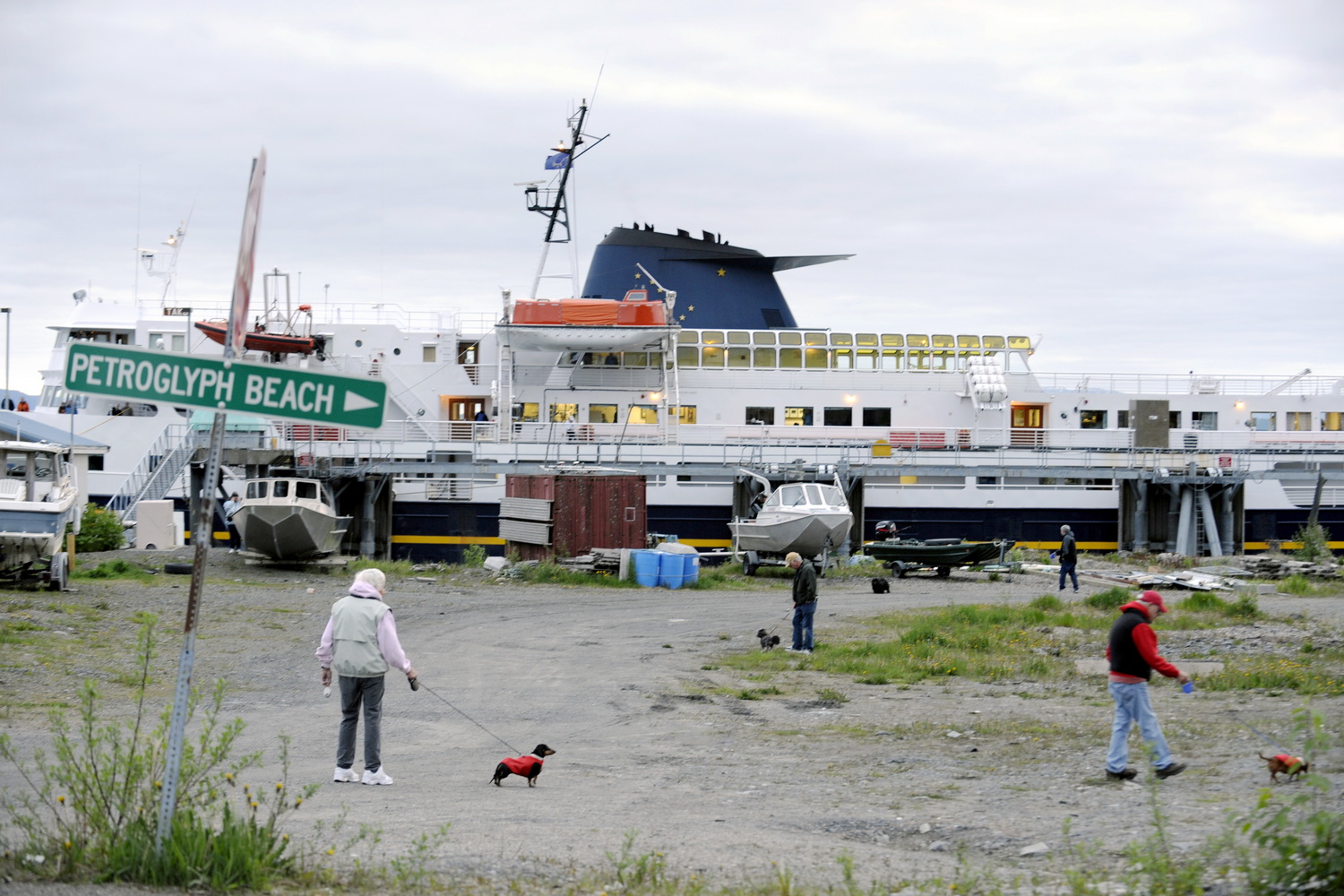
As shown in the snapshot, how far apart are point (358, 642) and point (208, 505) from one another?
122 inches

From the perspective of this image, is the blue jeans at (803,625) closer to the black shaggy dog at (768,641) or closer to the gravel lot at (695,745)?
the black shaggy dog at (768,641)

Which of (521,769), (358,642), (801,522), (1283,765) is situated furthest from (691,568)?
(1283,765)

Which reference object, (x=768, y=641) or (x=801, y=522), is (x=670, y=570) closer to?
(x=801, y=522)

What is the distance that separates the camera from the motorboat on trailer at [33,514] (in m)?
18.2

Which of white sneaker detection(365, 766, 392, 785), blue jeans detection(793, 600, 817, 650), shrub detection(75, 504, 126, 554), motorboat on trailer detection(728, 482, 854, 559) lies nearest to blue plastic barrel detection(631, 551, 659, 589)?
→ motorboat on trailer detection(728, 482, 854, 559)

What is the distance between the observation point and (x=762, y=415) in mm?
37719

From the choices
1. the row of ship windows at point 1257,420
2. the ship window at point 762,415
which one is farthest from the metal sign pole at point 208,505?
the row of ship windows at point 1257,420

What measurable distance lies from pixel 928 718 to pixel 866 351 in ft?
95.1

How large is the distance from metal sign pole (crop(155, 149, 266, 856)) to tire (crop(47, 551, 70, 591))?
48.6 feet

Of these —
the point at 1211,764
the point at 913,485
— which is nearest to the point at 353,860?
the point at 1211,764

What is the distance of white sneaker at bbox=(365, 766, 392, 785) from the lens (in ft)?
25.4

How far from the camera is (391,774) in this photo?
8.24 meters

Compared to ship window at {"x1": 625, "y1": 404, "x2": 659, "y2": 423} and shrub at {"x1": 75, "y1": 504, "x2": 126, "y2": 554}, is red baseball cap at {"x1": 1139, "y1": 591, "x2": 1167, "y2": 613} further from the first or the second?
ship window at {"x1": 625, "y1": 404, "x2": 659, "y2": 423}

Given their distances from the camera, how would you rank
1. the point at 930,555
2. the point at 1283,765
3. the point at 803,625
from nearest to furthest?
the point at 1283,765, the point at 803,625, the point at 930,555
